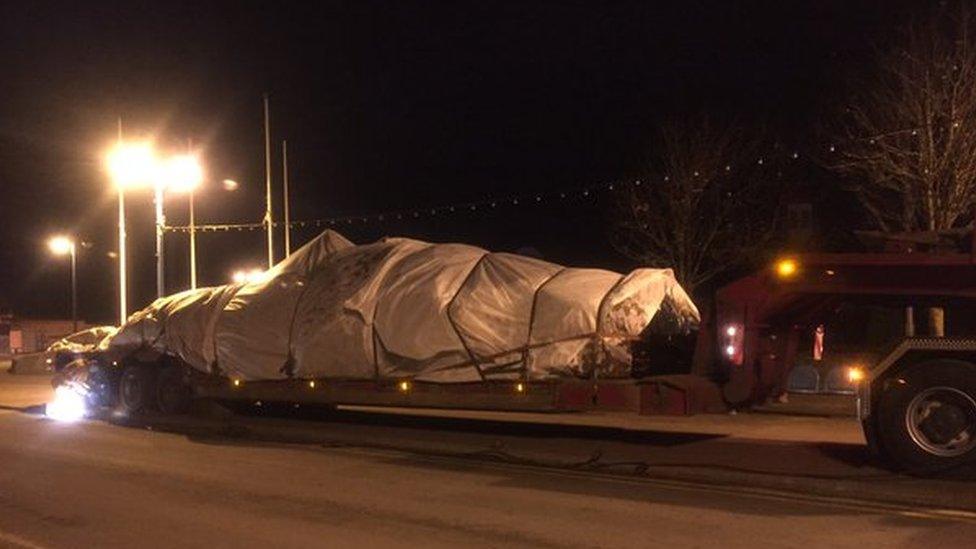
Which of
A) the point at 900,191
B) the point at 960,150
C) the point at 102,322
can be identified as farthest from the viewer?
the point at 102,322

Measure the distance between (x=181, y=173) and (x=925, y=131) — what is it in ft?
54.3

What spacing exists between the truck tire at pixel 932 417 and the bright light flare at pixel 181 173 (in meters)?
19.4

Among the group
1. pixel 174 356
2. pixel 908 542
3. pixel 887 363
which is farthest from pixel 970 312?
pixel 174 356

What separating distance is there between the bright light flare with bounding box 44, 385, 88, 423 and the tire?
72.7 inches

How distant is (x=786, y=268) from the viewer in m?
11.3

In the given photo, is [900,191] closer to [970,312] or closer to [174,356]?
[970,312]

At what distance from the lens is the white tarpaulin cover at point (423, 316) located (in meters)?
13.5

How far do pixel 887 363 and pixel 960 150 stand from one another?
447 inches

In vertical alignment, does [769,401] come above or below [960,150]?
below

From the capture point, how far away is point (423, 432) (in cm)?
1532

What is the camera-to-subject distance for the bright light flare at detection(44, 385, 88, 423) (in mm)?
A: 19875

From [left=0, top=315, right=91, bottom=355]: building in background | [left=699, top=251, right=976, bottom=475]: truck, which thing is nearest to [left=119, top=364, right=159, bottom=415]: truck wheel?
[left=699, top=251, right=976, bottom=475]: truck

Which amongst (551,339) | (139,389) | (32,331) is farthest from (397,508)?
(32,331)

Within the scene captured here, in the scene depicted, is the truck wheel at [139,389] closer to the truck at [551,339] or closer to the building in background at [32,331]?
the truck at [551,339]
